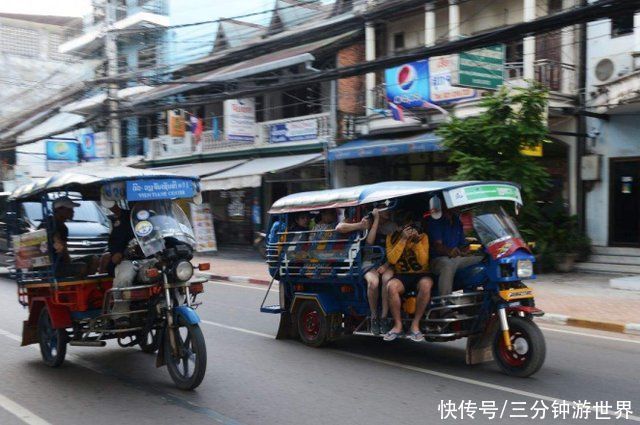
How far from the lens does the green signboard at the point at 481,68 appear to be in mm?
13297

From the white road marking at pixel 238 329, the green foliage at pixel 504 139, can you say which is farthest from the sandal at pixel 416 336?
the green foliage at pixel 504 139

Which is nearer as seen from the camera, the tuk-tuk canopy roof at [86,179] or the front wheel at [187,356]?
the front wheel at [187,356]

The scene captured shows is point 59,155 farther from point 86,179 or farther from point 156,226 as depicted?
point 156,226

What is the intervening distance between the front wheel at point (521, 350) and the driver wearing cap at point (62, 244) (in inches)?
180

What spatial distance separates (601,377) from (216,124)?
774 inches

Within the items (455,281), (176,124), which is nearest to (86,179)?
(455,281)

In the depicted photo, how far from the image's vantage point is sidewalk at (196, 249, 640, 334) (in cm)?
930

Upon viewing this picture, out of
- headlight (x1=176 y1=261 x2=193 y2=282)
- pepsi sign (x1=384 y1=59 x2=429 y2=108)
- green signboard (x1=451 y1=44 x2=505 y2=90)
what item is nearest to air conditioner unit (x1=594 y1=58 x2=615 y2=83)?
green signboard (x1=451 y1=44 x2=505 y2=90)

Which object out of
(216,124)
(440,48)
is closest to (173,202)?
(440,48)

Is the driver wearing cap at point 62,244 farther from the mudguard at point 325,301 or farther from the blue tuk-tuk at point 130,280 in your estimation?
the mudguard at point 325,301

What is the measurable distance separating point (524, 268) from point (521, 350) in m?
0.82

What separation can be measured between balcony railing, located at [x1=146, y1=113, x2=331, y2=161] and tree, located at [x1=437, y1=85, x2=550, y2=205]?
7408 millimetres

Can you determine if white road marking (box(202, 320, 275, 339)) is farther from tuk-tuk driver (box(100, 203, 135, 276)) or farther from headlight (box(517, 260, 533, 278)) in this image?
headlight (box(517, 260, 533, 278))

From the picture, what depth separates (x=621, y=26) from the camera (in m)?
14.5
